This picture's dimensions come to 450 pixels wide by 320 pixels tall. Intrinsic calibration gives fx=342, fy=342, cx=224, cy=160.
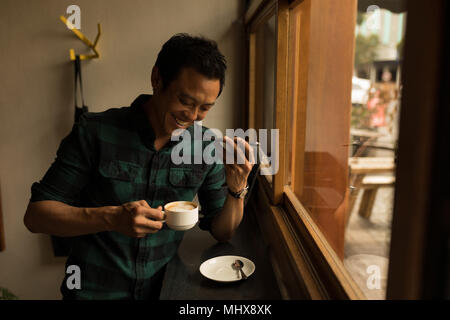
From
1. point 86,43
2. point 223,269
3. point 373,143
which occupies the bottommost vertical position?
point 223,269

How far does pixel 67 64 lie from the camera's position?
2.39 meters

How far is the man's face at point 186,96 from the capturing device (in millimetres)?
1130

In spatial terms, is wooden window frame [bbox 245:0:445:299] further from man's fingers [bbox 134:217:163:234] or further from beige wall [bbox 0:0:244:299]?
beige wall [bbox 0:0:244:299]

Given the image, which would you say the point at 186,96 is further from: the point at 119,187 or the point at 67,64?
the point at 67,64

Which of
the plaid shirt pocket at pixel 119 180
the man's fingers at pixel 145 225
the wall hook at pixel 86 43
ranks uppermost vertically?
the wall hook at pixel 86 43

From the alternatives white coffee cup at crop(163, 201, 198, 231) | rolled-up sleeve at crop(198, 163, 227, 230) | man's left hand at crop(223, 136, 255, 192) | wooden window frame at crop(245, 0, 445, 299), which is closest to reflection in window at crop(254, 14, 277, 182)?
wooden window frame at crop(245, 0, 445, 299)

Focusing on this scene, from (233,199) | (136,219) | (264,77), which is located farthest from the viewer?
(264,77)

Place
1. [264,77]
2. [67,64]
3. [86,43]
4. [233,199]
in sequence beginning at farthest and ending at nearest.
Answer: [67,64] → [86,43] → [264,77] → [233,199]

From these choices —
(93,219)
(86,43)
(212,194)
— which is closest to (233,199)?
(212,194)

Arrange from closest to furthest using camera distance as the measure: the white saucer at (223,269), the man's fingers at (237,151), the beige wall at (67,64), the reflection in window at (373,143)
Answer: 1. the reflection in window at (373,143)
2. the white saucer at (223,269)
3. the man's fingers at (237,151)
4. the beige wall at (67,64)

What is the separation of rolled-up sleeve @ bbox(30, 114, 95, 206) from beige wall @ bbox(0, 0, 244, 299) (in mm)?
1234

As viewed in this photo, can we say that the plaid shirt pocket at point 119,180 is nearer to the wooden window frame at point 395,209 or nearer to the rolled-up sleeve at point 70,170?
the rolled-up sleeve at point 70,170

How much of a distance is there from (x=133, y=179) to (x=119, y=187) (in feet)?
0.19

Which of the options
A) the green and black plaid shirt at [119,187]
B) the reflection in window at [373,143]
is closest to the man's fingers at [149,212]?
the green and black plaid shirt at [119,187]
